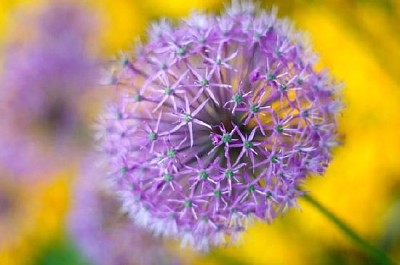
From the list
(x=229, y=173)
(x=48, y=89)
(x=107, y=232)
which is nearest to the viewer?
(x=229, y=173)

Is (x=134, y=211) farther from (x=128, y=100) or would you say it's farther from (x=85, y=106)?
(x=85, y=106)

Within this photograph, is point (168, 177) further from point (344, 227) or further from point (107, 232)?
point (107, 232)

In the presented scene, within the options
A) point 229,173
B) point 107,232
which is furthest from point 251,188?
point 107,232

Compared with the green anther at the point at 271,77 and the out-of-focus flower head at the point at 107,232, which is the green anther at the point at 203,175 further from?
the out-of-focus flower head at the point at 107,232

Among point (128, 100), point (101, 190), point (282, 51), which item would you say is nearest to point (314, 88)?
point (282, 51)

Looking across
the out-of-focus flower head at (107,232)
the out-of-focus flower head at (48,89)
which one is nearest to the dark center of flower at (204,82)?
the out-of-focus flower head at (107,232)

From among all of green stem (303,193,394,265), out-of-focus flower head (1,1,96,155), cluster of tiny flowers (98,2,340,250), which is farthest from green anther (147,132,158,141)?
out-of-focus flower head (1,1,96,155)
